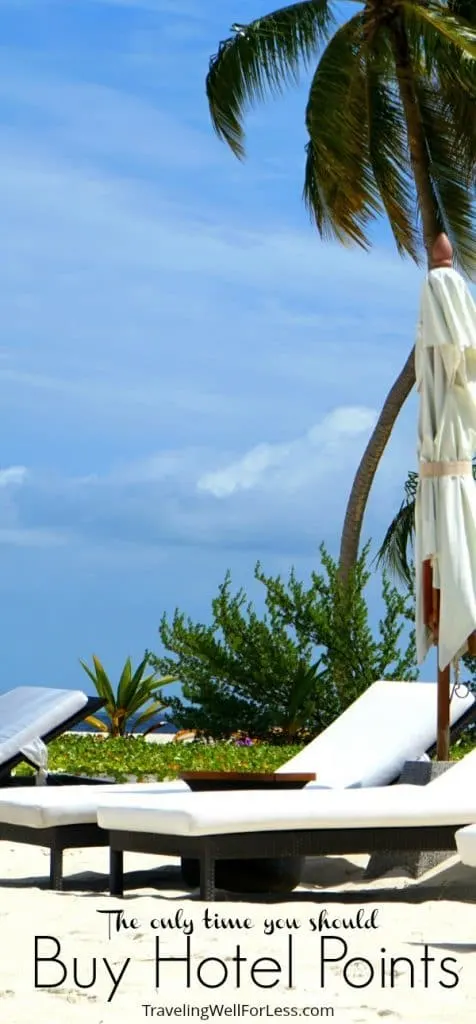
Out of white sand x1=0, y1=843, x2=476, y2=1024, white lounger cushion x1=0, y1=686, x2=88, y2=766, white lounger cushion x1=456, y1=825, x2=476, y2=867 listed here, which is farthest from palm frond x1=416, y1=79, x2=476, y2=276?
white lounger cushion x1=456, y1=825, x2=476, y2=867

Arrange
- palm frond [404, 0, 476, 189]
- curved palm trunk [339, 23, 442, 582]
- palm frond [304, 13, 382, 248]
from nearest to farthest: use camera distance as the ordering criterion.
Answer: palm frond [404, 0, 476, 189] < curved palm trunk [339, 23, 442, 582] < palm frond [304, 13, 382, 248]

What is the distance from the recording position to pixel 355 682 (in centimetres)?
1405

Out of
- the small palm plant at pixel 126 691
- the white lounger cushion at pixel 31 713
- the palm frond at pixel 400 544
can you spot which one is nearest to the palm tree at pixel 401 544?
the palm frond at pixel 400 544

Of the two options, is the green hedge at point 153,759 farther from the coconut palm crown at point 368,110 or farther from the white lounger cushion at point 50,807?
the coconut palm crown at point 368,110

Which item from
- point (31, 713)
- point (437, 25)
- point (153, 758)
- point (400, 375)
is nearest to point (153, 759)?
point (153, 758)

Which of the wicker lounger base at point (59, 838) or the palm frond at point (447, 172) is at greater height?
the palm frond at point (447, 172)

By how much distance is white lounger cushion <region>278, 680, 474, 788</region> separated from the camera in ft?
24.2

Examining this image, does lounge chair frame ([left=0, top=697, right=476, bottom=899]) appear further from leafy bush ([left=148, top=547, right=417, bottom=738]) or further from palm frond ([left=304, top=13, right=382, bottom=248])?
palm frond ([left=304, top=13, right=382, bottom=248])

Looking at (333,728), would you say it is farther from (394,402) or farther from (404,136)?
(404,136)

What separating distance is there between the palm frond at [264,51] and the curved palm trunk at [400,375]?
1266mm

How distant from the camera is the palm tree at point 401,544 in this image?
18.4 meters

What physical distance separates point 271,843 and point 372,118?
14.1m

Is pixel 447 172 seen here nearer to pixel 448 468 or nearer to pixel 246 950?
pixel 448 468

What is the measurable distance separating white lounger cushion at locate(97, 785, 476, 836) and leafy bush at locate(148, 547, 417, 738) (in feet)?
25.0
